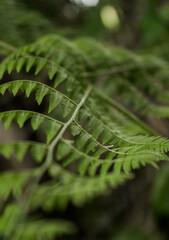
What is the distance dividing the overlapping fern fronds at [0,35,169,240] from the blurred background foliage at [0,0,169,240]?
0.37 m

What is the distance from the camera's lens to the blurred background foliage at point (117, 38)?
150 centimetres

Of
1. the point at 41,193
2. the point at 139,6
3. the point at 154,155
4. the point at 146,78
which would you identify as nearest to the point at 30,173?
the point at 41,193

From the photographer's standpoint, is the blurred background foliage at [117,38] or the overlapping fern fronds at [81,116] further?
the blurred background foliage at [117,38]

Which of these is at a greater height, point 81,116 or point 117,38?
point 117,38

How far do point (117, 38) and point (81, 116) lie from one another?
2.22m

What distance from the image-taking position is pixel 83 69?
43.3 inches

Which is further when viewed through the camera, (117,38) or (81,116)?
(117,38)

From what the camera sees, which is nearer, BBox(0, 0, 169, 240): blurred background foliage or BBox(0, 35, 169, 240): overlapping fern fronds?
BBox(0, 35, 169, 240): overlapping fern fronds

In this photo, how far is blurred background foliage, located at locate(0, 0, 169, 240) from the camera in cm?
150

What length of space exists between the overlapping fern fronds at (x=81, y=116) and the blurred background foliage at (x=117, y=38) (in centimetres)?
37

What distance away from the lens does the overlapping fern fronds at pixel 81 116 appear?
1.96 ft

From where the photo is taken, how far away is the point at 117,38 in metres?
2.67

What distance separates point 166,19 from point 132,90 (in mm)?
1091

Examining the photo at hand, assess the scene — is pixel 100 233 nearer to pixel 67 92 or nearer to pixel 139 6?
pixel 67 92
